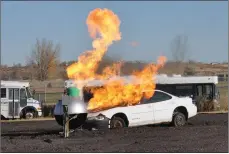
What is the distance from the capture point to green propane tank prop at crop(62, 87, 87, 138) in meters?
14.6

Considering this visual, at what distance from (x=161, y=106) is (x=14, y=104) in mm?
11989

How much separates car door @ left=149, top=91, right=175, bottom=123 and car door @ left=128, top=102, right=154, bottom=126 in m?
0.23

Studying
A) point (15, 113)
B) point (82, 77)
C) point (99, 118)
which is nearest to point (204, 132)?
point (99, 118)

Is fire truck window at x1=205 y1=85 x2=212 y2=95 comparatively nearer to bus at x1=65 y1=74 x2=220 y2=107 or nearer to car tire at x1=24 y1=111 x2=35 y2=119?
bus at x1=65 y1=74 x2=220 y2=107

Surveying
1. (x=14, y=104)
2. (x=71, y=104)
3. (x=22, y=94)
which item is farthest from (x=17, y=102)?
(x=71, y=104)

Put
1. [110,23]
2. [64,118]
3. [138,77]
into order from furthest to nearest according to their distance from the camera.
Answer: [138,77]
[110,23]
[64,118]

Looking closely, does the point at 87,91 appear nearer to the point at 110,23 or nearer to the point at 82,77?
the point at 82,77

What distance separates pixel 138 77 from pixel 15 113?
1020 centimetres

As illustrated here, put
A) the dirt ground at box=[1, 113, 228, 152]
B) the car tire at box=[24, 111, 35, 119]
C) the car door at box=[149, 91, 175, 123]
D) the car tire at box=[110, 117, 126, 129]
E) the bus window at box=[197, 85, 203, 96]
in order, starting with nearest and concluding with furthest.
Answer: the dirt ground at box=[1, 113, 228, 152] → the car tire at box=[110, 117, 126, 129] → the car door at box=[149, 91, 175, 123] → the car tire at box=[24, 111, 35, 119] → the bus window at box=[197, 85, 203, 96]

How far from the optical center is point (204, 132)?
15070 millimetres

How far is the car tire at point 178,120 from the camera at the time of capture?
17969 millimetres

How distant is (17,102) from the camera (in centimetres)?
2695

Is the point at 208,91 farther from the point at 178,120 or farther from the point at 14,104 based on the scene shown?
the point at 14,104

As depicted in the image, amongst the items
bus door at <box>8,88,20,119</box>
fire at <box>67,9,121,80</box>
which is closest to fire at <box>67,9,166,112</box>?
fire at <box>67,9,121,80</box>
